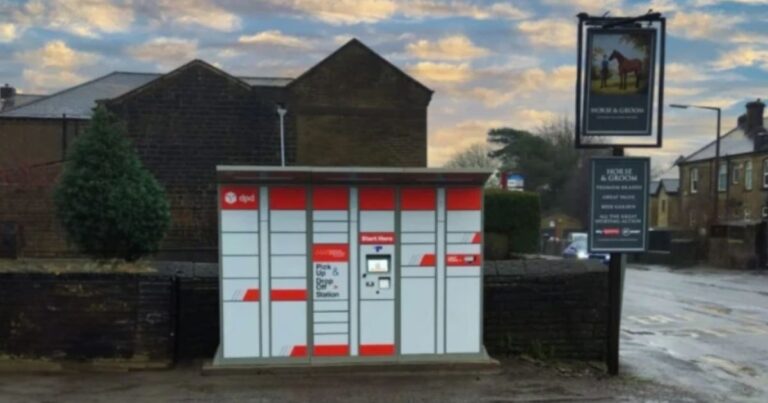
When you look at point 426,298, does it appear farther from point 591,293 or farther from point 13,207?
point 13,207

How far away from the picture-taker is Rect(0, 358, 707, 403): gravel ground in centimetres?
777

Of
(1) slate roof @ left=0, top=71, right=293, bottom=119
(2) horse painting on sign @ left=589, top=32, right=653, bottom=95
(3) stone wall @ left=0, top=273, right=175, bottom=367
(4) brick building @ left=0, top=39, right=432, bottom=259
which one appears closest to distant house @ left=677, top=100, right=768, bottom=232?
(4) brick building @ left=0, top=39, right=432, bottom=259

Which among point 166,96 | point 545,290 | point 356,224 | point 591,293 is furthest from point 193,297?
point 166,96

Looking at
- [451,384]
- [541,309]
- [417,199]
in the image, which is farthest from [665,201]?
[451,384]

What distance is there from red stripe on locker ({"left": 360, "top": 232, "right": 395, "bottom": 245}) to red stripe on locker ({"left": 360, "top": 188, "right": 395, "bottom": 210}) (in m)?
0.31

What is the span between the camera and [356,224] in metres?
8.96

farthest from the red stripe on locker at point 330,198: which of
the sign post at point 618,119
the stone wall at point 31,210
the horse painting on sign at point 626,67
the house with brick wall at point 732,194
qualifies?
the house with brick wall at point 732,194

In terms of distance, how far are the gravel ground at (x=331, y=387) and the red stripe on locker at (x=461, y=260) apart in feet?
4.32

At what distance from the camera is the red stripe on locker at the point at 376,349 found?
894 cm

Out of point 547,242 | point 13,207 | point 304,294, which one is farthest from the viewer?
point 547,242

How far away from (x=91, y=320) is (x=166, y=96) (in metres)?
17.4

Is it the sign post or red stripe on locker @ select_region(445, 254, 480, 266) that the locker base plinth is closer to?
red stripe on locker @ select_region(445, 254, 480, 266)

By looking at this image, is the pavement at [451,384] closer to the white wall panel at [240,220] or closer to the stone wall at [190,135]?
the white wall panel at [240,220]

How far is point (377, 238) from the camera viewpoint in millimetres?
9000
